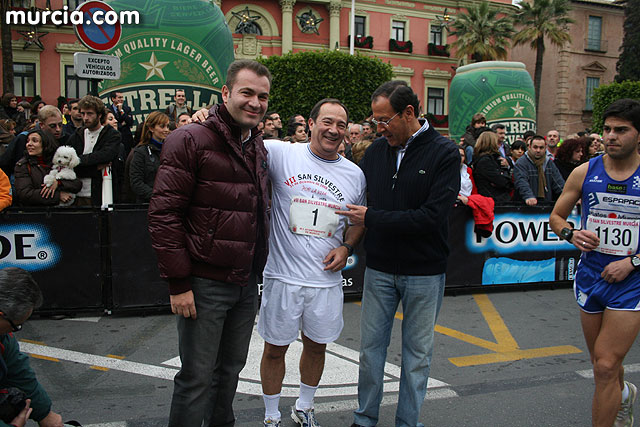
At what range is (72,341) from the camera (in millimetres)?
4891

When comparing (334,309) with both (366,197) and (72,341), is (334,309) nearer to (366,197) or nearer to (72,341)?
(366,197)

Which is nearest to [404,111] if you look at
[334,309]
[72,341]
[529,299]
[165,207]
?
[334,309]

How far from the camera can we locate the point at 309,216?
10.5 feet

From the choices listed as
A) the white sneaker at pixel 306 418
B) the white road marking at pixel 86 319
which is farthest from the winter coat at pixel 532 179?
the white road marking at pixel 86 319

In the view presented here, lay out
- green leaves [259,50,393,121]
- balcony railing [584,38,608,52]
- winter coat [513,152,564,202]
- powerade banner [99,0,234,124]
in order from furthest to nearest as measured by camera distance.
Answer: balcony railing [584,38,608,52] < green leaves [259,50,393,121] < powerade banner [99,0,234,124] < winter coat [513,152,564,202]

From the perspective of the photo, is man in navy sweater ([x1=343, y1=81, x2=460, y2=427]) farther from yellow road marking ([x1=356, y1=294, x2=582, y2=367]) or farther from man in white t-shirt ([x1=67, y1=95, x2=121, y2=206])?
man in white t-shirt ([x1=67, y1=95, x2=121, y2=206])

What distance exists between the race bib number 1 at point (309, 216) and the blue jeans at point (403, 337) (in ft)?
1.62

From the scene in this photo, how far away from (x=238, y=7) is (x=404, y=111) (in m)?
34.4

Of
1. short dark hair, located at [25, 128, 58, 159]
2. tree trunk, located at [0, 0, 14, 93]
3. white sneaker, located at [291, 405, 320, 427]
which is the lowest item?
white sneaker, located at [291, 405, 320, 427]

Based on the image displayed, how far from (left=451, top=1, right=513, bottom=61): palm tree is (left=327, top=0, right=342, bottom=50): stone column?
8.50 metres

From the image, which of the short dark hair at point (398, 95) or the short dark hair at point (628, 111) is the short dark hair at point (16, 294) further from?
the short dark hair at point (628, 111)

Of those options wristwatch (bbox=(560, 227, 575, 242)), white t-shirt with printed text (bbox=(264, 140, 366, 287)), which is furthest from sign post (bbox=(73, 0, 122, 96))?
wristwatch (bbox=(560, 227, 575, 242))

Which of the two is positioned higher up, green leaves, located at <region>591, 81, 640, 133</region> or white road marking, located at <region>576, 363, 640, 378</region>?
green leaves, located at <region>591, 81, 640, 133</region>

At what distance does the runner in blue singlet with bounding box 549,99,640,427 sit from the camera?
296 centimetres
